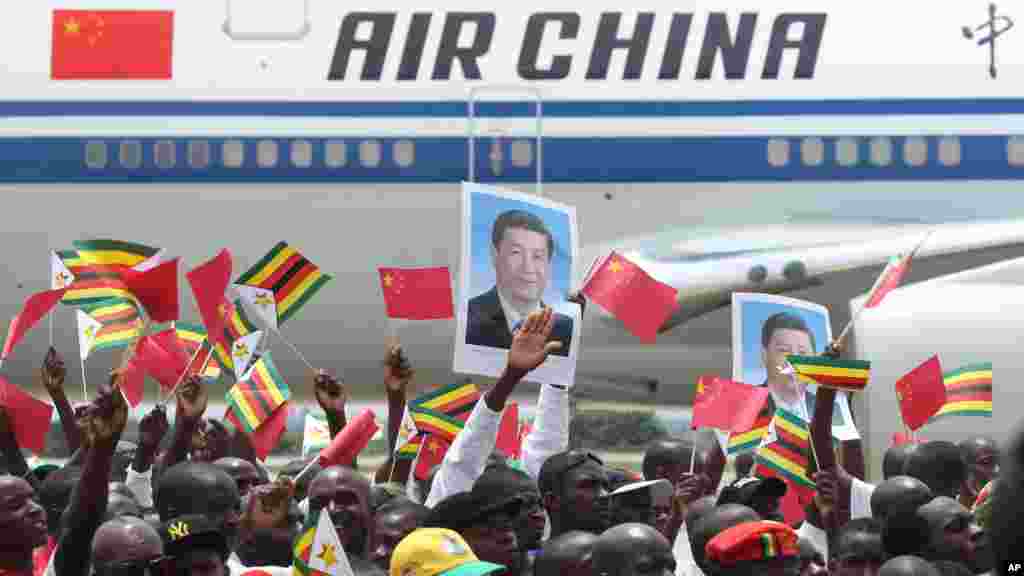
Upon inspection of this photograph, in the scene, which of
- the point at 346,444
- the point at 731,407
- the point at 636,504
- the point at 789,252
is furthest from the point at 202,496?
the point at 789,252

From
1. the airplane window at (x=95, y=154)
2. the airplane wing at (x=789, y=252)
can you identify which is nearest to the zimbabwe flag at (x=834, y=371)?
the airplane wing at (x=789, y=252)

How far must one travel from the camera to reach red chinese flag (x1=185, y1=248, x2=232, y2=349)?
27.7ft

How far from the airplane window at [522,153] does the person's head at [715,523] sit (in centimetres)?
768

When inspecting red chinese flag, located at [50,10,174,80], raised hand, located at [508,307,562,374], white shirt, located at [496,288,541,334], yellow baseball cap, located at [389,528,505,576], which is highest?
red chinese flag, located at [50,10,174,80]

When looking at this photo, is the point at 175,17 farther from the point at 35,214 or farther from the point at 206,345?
the point at 206,345

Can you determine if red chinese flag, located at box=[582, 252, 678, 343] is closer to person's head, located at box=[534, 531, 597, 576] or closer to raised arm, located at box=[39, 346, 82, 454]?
raised arm, located at box=[39, 346, 82, 454]

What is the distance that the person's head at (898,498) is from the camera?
6.38m

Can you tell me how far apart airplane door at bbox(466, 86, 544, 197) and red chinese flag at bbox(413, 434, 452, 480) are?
5612 mm

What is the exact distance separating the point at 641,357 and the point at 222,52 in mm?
3874

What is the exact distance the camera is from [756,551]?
5.15m

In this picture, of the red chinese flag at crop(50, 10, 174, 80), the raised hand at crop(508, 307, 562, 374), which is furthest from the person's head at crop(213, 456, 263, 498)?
the red chinese flag at crop(50, 10, 174, 80)

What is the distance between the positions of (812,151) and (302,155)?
3.76 meters

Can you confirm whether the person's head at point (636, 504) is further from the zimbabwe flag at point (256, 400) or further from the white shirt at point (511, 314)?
the zimbabwe flag at point (256, 400)

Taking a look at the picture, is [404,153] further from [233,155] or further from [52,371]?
[52,371]
